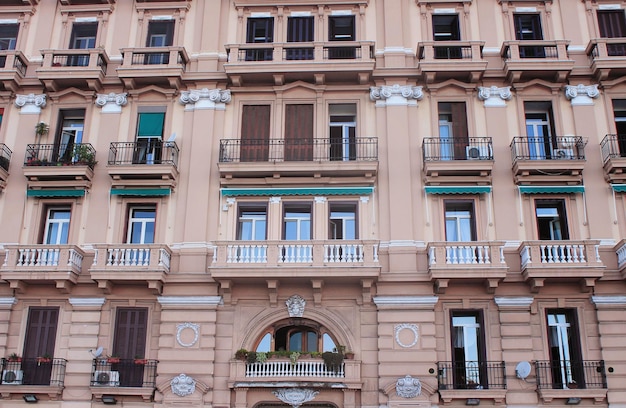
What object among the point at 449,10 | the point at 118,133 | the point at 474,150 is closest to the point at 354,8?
the point at 449,10

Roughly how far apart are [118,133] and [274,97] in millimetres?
5521

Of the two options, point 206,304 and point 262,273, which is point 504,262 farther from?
point 206,304

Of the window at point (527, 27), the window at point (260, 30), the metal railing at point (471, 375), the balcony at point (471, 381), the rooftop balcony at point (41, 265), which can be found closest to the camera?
the balcony at point (471, 381)

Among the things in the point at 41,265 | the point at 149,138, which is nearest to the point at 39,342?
the point at 41,265

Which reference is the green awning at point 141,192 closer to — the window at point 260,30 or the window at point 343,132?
the window at point 343,132

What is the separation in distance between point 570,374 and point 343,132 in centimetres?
1050

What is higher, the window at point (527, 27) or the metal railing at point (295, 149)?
the window at point (527, 27)

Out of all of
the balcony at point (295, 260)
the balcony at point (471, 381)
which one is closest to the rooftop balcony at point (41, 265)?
the balcony at point (295, 260)

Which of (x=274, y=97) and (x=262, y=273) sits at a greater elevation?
(x=274, y=97)

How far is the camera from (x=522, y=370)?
757 inches

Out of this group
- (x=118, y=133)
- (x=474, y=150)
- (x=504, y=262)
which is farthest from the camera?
(x=118, y=133)

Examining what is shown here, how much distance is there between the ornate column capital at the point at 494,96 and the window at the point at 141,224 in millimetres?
11716

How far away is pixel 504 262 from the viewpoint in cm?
1989

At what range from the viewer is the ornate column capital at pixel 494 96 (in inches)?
890
